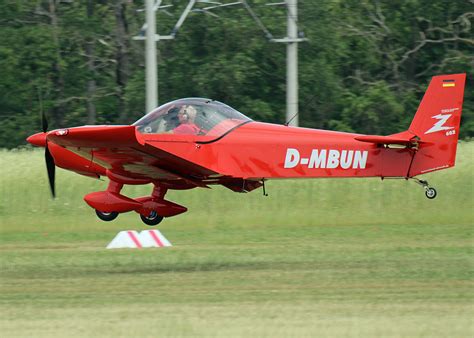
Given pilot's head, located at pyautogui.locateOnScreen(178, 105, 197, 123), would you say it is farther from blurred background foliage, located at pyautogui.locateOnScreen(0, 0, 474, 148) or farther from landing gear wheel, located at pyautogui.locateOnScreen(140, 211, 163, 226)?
blurred background foliage, located at pyautogui.locateOnScreen(0, 0, 474, 148)

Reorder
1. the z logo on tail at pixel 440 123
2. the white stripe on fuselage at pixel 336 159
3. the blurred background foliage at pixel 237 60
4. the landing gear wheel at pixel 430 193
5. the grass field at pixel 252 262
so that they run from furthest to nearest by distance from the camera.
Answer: the blurred background foliage at pixel 237 60 → the landing gear wheel at pixel 430 193 → the z logo on tail at pixel 440 123 → the white stripe on fuselage at pixel 336 159 → the grass field at pixel 252 262

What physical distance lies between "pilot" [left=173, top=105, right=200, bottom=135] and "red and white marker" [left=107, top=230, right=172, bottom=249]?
3726 mm

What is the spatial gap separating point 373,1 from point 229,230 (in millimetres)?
22036

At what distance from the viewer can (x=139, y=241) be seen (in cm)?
1745

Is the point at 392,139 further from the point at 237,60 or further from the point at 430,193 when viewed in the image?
the point at 237,60

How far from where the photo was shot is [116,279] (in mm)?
13836

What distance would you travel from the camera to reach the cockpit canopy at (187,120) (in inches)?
556

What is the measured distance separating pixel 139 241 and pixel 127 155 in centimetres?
400

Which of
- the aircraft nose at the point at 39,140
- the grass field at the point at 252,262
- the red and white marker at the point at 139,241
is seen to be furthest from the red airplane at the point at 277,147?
the red and white marker at the point at 139,241

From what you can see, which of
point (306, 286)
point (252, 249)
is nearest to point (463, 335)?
point (306, 286)

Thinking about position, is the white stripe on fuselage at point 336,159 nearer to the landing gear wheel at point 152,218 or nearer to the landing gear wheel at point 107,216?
the landing gear wheel at point 152,218

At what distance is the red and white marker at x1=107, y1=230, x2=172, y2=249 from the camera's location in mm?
17359

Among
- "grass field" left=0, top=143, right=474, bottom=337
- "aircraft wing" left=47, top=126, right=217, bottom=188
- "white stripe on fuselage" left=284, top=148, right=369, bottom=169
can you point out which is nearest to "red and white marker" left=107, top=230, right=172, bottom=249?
"grass field" left=0, top=143, right=474, bottom=337

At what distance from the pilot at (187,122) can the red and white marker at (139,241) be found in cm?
373
